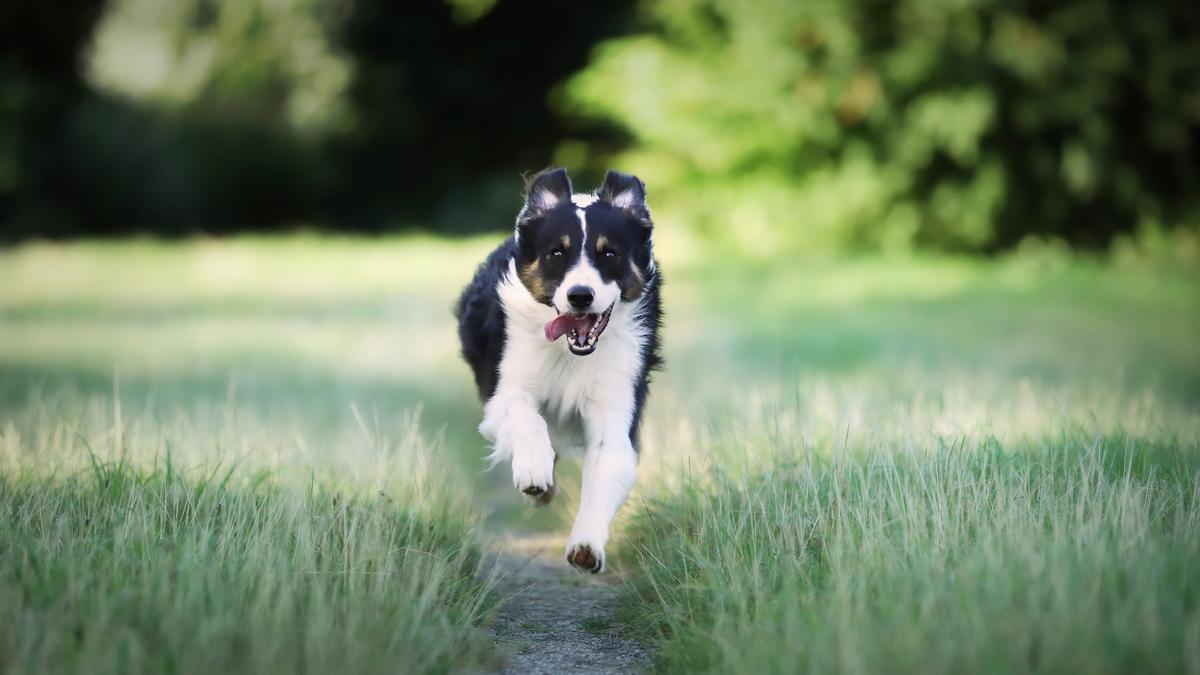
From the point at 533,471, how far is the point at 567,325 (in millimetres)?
750

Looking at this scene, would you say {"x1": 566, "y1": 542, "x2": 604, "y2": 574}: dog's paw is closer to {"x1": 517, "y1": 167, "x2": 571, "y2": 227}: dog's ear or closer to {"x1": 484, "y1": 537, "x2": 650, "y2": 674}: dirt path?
{"x1": 484, "y1": 537, "x2": 650, "y2": 674}: dirt path

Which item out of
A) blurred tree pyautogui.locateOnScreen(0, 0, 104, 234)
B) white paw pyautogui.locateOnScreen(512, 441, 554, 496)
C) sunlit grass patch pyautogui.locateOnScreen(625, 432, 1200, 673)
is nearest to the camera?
sunlit grass patch pyautogui.locateOnScreen(625, 432, 1200, 673)

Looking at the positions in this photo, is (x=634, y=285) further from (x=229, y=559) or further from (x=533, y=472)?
(x=229, y=559)

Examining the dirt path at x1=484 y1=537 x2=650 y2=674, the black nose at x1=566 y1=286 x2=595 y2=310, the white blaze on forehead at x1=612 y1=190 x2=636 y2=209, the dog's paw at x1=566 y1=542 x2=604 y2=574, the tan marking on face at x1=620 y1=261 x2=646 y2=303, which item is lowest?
the dirt path at x1=484 y1=537 x2=650 y2=674

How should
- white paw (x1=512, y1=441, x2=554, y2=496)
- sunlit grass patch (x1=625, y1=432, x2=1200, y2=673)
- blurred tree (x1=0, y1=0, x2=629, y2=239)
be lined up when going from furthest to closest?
blurred tree (x1=0, y1=0, x2=629, y2=239), white paw (x1=512, y1=441, x2=554, y2=496), sunlit grass patch (x1=625, y1=432, x2=1200, y2=673)

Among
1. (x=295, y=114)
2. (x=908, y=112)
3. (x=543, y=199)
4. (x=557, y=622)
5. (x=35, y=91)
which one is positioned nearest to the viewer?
(x=557, y=622)

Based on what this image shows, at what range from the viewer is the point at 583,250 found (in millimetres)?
4902

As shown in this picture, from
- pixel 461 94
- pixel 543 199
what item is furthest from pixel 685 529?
pixel 461 94

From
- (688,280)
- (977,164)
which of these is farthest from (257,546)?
(977,164)

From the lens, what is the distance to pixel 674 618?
4.13 m

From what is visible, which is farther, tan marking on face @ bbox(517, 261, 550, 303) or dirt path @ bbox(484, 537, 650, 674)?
tan marking on face @ bbox(517, 261, 550, 303)

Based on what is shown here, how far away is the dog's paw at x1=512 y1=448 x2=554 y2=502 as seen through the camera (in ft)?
14.6

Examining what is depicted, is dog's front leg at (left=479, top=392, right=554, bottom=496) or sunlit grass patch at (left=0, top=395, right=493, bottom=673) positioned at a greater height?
dog's front leg at (left=479, top=392, right=554, bottom=496)

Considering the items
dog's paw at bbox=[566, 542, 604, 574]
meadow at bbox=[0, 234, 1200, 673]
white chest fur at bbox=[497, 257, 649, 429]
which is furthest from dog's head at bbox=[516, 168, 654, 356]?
dog's paw at bbox=[566, 542, 604, 574]
